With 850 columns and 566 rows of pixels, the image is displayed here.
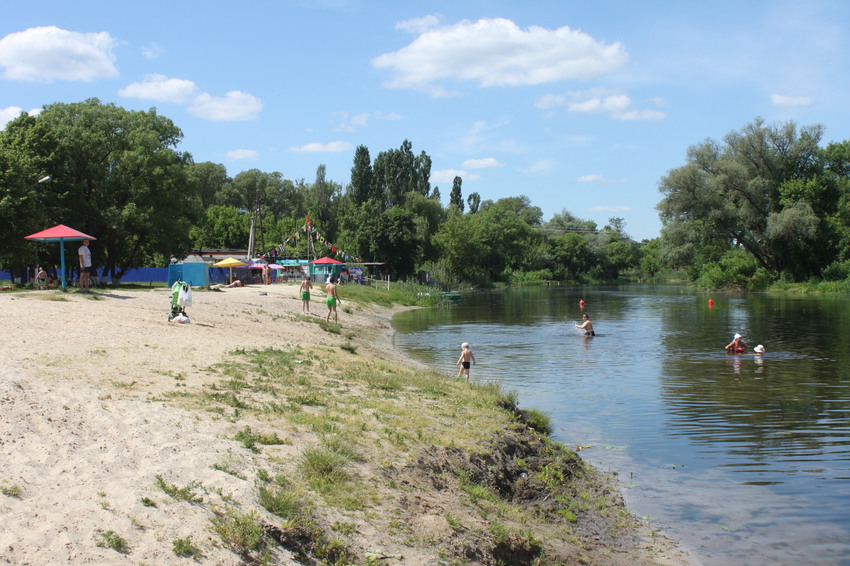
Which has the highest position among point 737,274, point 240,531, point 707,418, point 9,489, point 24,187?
point 24,187

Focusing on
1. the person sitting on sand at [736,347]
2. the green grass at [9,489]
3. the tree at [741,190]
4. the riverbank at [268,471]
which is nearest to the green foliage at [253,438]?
the riverbank at [268,471]

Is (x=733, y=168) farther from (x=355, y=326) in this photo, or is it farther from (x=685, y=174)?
(x=355, y=326)

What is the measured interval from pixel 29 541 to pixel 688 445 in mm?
12123

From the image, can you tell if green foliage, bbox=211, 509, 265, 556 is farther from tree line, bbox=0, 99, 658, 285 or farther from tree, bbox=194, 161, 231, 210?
tree, bbox=194, 161, 231, 210

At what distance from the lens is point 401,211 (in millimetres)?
99000

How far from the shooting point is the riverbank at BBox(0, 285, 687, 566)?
22.8ft

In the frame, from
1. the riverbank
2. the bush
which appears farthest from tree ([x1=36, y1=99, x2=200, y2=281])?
the bush

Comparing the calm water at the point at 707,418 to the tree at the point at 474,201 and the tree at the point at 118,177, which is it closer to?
the tree at the point at 118,177

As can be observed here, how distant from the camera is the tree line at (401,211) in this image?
48422 millimetres

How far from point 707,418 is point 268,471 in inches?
472

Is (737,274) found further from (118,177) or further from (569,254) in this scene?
(118,177)

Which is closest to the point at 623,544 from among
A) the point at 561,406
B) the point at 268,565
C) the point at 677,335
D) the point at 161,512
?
the point at 268,565

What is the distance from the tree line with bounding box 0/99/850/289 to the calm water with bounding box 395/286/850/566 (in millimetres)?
24892

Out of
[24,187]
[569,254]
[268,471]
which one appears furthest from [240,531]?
[569,254]
